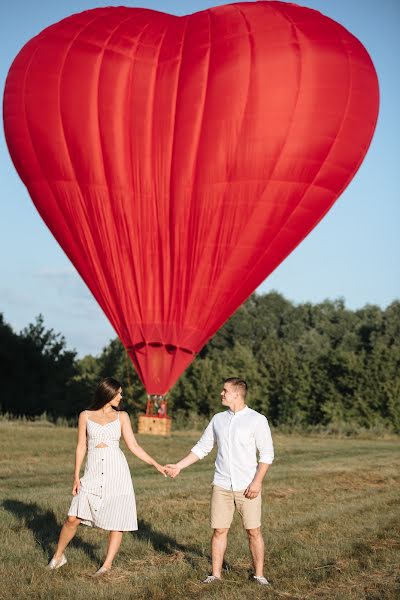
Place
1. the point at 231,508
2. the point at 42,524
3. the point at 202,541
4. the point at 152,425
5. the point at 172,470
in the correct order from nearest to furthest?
the point at 231,508
the point at 172,470
the point at 202,541
the point at 42,524
the point at 152,425

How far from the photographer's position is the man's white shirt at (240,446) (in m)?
9.28

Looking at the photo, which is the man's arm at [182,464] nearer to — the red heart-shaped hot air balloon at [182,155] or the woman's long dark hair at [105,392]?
the woman's long dark hair at [105,392]

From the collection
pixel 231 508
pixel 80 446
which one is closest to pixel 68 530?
pixel 80 446

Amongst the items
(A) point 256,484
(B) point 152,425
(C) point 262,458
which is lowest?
(A) point 256,484

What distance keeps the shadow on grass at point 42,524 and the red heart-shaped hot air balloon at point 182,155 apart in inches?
265

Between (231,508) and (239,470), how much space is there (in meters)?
0.38

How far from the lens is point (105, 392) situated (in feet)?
30.1

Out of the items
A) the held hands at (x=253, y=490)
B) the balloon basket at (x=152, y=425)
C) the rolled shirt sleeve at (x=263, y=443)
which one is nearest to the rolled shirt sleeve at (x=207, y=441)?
the rolled shirt sleeve at (x=263, y=443)

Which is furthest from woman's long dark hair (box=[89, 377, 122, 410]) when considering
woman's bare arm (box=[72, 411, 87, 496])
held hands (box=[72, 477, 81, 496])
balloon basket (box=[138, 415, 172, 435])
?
balloon basket (box=[138, 415, 172, 435])

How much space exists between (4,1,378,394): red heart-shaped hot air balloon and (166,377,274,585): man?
1085cm

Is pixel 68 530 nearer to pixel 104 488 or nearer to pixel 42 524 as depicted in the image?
pixel 104 488

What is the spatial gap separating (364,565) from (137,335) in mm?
10894

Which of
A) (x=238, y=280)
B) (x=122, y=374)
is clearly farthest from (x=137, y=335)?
(x=122, y=374)

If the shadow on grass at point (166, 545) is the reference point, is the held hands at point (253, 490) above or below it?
above
